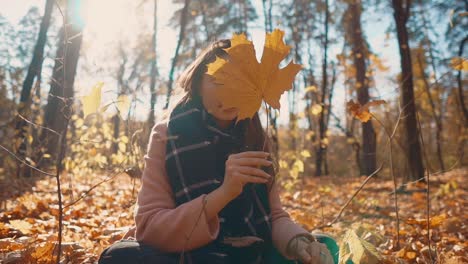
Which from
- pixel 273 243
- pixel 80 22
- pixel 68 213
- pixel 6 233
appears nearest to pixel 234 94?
pixel 273 243

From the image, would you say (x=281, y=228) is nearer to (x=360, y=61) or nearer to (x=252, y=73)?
(x=252, y=73)

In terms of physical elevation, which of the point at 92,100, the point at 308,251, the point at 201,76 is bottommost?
the point at 308,251

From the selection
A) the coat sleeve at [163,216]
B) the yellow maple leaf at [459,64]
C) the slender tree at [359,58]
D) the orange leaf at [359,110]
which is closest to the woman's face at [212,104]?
the coat sleeve at [163,216]

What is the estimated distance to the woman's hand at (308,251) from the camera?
1104 mm

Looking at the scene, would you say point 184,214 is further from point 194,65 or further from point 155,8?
point 155,8

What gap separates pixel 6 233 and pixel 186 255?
119cm

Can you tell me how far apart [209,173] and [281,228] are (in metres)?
0.37

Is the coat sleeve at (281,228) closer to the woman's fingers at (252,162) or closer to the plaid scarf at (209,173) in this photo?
the plaid scarf at (209,173)

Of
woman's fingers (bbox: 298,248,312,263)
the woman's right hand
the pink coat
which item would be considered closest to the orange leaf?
the pink coat

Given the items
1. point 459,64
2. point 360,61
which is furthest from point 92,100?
point 360,61

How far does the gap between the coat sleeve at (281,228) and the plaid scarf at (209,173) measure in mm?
34

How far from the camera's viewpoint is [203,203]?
0.99m

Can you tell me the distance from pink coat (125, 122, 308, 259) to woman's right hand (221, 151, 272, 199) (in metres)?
0.13

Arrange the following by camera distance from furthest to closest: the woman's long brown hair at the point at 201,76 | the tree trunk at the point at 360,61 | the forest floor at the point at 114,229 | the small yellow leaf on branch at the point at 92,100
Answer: the tree trunk at the point at 360,61, the forest floor at the point at 114,229, the woman's long brown hair at the point at 201,76, the small yellow leaf on branch at the point at 92,100
